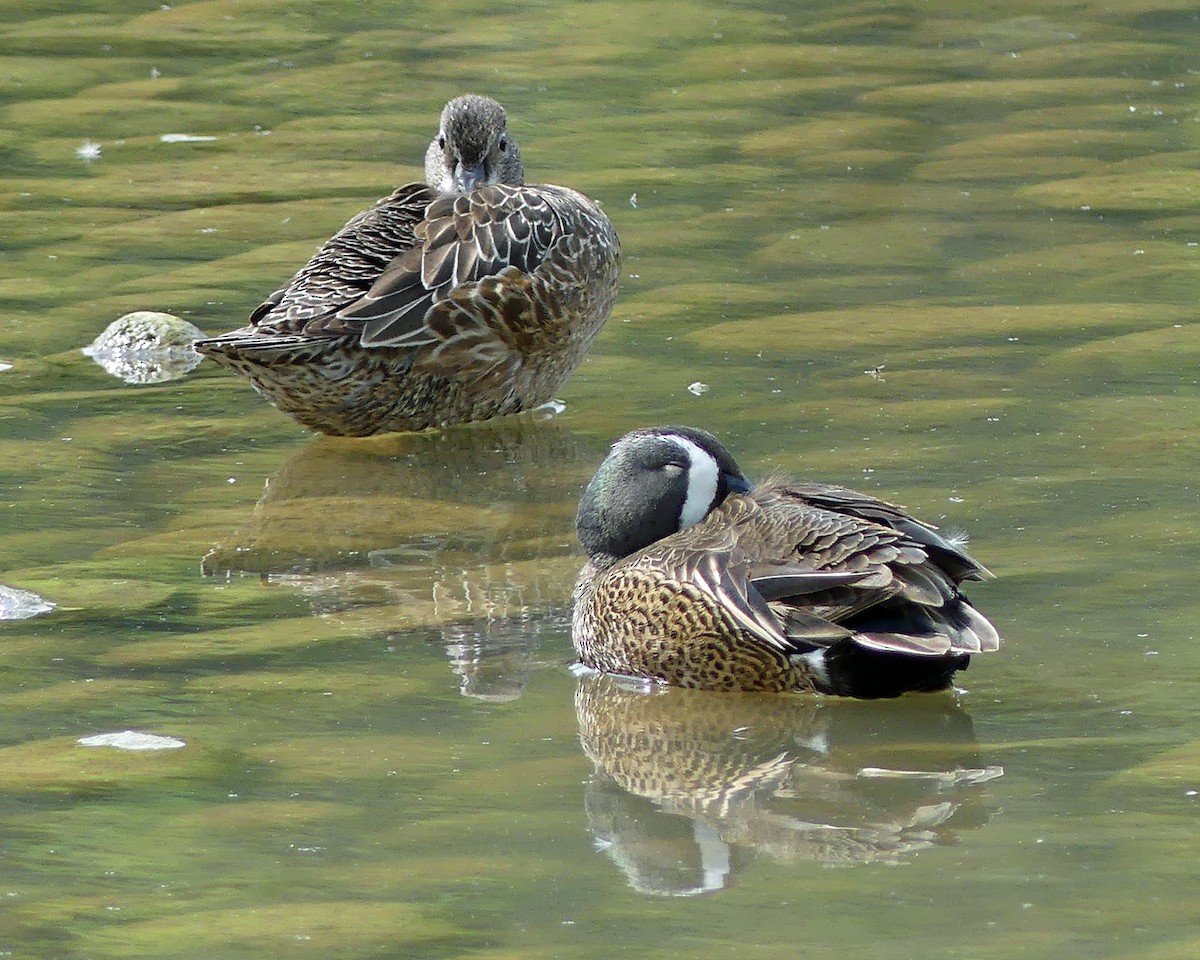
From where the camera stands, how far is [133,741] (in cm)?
511

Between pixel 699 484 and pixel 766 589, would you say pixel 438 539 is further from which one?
pixel 766 589

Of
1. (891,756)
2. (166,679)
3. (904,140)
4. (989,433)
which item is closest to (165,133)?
(904,140)

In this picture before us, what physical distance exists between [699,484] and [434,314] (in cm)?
206

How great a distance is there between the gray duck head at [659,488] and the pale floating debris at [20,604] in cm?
150

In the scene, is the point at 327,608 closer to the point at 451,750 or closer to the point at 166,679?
the point at 166,679

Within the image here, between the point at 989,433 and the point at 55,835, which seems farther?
the point at 989,433

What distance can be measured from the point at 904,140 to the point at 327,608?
6268 mm

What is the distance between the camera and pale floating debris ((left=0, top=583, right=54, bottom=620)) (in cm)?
596

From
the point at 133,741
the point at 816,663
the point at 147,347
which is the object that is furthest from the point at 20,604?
the point at 147,347

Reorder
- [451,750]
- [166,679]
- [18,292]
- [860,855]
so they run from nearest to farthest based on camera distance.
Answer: [860,855]
[451,750]
[166,679]
[18,292]

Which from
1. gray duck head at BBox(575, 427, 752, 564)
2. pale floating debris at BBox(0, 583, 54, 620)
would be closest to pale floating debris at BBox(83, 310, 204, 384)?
Result: pale floating debris at BBox(0, 583, 54, 620)

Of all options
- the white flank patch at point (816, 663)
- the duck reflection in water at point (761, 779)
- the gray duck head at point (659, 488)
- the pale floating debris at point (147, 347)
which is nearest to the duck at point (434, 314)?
the pale floating debris at point (147, 347)

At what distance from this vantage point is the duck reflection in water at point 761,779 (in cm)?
451

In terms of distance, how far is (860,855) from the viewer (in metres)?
4.46
